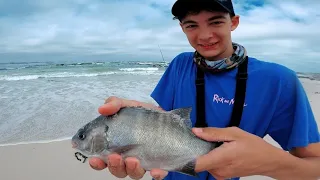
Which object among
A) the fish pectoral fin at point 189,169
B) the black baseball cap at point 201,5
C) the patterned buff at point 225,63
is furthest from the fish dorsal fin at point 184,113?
the black baseball cap at point 201,5

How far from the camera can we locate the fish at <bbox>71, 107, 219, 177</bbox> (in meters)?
2.15

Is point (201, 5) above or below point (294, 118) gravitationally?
above

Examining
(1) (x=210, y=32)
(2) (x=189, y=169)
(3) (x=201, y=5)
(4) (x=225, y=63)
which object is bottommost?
(2) (x=189, y=169)

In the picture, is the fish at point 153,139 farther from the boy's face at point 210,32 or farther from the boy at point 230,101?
the boy's face at point 210,32

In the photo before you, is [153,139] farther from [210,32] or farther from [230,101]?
[210,32]

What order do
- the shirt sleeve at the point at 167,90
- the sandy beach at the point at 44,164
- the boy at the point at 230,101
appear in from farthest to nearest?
the sandy beach at the point at 44,164
the shirt sleeve at the point at 167,90
the boy at the point at 230,101

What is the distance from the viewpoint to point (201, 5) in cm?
232

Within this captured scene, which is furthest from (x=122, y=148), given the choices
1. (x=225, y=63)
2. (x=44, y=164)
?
(x=44, y=164)

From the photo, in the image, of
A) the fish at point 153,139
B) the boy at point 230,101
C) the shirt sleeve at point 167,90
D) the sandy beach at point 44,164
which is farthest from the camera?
the sandy beach at point 44,164

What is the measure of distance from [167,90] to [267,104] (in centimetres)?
79

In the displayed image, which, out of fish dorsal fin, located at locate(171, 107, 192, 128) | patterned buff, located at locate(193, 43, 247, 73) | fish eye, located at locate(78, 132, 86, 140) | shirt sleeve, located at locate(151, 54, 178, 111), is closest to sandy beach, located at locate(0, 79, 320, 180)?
shirt sleeve, located at locate(151, 54, 178, 111)

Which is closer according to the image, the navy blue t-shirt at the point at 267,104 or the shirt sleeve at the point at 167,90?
the navy blue t-shirt at the point at 267,104

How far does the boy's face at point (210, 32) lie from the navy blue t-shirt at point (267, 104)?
20cm

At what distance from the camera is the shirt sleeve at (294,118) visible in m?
2.15
